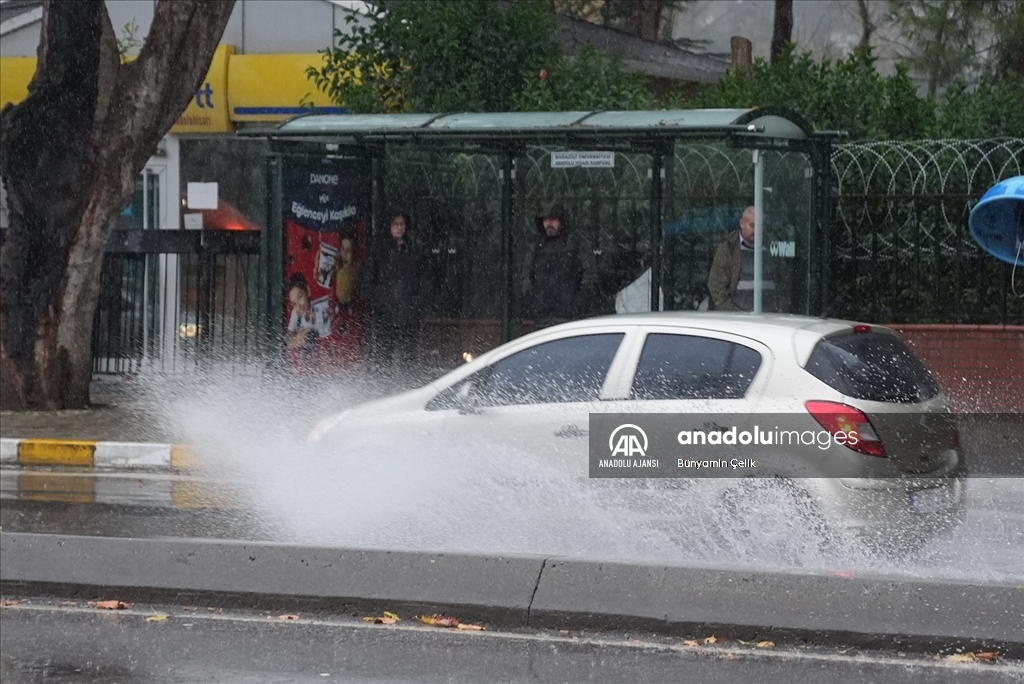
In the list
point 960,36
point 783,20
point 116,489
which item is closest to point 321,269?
point 116,489

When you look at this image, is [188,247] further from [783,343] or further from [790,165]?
[783,343]

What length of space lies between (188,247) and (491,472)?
30.2 ft

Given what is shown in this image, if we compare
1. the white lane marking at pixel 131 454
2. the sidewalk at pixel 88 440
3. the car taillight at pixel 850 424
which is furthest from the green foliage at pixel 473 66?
the car taillight at pixel 850 424

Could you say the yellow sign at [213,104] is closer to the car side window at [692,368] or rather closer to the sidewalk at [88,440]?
the sidewalk at [88,440]

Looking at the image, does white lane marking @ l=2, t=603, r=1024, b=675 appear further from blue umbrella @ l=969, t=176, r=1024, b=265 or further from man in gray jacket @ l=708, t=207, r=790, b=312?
man in gray jacket @ l=708, t=207, r=790, b=312

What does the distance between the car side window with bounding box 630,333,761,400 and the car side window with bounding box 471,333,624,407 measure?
25cm

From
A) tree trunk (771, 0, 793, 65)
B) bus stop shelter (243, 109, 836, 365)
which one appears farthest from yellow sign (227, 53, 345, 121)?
tree trunk (771, 0, 793, 65)

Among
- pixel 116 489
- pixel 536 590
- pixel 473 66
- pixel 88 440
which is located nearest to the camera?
pixel 536 590

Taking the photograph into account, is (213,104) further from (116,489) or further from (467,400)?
(467,400)

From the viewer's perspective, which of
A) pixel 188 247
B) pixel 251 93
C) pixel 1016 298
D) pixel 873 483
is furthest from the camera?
pixel 251 93

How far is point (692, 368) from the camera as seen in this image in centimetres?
776

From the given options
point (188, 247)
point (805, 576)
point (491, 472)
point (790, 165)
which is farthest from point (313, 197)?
point (805, 576)

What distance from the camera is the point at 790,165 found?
46.3 ft

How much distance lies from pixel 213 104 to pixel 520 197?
664cm
